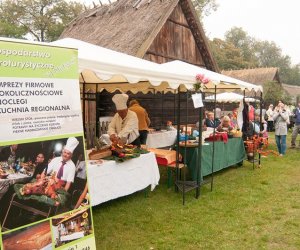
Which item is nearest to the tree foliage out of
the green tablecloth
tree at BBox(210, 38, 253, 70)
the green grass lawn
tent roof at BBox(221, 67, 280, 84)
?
tree at BBox(210, 38, 253, 70)

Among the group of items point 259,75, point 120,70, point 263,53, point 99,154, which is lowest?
point 99,154

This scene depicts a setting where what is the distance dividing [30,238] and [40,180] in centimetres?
45

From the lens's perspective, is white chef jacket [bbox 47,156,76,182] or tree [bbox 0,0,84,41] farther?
tree [bbox 0,0,84,41]

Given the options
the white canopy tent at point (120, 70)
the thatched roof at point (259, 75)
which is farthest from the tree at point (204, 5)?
the white canopy tent at point (120, 70)

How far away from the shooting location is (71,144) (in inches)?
114

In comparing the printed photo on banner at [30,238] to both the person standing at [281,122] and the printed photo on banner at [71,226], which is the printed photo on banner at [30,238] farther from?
the person standing at [281,122]

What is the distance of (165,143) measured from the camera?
9695mm

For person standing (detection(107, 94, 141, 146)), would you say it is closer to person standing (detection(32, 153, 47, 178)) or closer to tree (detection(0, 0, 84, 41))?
person standing (detection(32, 153, 47, 178))

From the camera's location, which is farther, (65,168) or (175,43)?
(175,43)

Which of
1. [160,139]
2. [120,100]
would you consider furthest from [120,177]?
[160,139]

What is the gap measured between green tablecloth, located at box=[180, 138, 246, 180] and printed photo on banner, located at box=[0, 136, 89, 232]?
3306 mm

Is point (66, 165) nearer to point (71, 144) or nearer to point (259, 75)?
point (71, 144)

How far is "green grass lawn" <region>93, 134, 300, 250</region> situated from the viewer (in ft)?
13.4

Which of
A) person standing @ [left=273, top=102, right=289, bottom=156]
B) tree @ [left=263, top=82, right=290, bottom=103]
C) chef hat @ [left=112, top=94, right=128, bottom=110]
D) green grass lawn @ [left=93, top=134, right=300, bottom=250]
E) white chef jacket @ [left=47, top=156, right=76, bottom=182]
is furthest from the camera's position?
tree @ [left=263, top=82, right=290, bottom=103]
